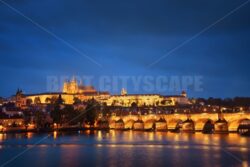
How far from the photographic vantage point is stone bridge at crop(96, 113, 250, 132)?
54.8 m

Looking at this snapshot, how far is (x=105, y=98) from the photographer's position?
14750 centimetres

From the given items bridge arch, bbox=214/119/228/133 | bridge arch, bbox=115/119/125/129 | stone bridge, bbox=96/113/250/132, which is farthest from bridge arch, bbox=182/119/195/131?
bridge arch, bbox=115/119/125/129

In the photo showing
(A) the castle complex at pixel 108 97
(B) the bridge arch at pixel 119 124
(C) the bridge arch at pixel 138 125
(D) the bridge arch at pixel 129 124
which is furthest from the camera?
(A) the castle complex at pixel 108 97

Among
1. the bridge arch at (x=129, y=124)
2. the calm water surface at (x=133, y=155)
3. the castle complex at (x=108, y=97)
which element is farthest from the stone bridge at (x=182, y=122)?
the castle complex at (x=108, y=97)

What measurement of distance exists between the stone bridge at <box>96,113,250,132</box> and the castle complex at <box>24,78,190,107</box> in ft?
178

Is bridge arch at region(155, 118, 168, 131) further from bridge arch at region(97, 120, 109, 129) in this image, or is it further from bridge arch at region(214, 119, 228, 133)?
bridge arch at region(97, 120, 109, 129)

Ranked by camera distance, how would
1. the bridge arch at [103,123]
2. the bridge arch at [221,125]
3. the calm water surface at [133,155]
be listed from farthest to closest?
the bridge arch at [103,123] → the bridge arch at [221,125] → the calm water surface at [133,155]

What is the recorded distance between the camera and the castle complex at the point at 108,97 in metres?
139

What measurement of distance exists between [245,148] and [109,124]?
47.7 m

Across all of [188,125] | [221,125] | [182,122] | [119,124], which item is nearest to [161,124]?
[182,122]

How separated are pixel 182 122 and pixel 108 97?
8383 centimetres

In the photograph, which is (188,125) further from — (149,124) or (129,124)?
(129,124)

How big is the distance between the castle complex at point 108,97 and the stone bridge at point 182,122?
54214 millimetres

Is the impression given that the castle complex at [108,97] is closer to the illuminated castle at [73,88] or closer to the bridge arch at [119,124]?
the illuminated castle at [73,88]
